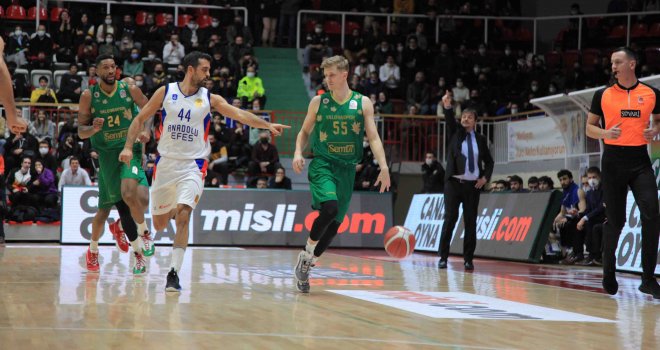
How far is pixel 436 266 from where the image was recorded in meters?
13.3

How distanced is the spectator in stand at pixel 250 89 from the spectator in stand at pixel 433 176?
16.2 ft

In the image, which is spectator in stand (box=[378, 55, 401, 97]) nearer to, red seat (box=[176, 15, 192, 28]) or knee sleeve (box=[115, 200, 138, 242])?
red seat (box=[176, 15, 192, 28])

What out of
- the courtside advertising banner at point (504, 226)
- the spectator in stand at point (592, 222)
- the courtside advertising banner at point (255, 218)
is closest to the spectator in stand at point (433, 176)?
the courtside advertising banner at point (255, 218)

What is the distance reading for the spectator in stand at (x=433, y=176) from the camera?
856 inches

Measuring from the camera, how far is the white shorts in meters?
8.83

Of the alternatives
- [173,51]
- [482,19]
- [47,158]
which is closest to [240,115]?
[47,158]

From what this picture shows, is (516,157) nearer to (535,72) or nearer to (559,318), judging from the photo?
(535,72)

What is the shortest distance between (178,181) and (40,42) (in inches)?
704

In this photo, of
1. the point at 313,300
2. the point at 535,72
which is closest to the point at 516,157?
the point at 535,72

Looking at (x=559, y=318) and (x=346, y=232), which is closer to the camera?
(x=559, y=318)

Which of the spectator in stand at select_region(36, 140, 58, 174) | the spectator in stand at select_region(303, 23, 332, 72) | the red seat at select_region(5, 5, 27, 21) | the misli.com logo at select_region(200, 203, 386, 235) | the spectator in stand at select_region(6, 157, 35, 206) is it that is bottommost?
the misli.com logo at select_region(200, 203, 386, 235)

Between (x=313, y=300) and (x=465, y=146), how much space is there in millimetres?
5629

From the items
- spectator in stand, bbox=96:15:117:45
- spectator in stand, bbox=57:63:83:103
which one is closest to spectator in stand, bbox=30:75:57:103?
spectator in stand, bbox=57:63:83:103

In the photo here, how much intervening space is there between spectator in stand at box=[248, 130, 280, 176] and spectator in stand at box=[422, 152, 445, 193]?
3522 mm
